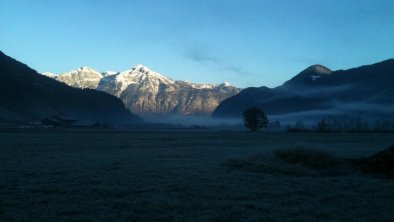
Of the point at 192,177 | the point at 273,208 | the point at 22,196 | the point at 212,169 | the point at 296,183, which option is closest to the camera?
the point at 273,208

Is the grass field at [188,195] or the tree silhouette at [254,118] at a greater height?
the tree silhouette at [254,118]

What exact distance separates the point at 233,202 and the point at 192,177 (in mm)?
6644

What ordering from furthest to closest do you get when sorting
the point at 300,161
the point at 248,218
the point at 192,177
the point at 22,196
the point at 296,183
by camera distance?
the point at 300,161
the point at 192,177
the point at 296,183
the point at 22,196
the point at 248,218

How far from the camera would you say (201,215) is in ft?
44.6

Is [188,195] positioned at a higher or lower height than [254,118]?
lower

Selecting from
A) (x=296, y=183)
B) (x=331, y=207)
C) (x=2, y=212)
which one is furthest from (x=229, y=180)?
(x=2, y=212)

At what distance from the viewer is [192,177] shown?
72.2 ft

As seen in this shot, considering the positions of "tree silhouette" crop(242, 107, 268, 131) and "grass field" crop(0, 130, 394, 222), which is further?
"tree silhouette" crop(242, 107, 268, 131)

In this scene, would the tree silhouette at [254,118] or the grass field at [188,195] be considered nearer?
the grass field at [188,195]

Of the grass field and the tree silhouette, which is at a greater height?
the tree silhouette

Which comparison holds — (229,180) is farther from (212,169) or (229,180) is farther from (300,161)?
(300,161)

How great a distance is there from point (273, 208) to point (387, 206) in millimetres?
4892

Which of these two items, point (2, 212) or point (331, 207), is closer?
point (2, 212)

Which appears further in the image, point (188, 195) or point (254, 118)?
point (254, 118)
